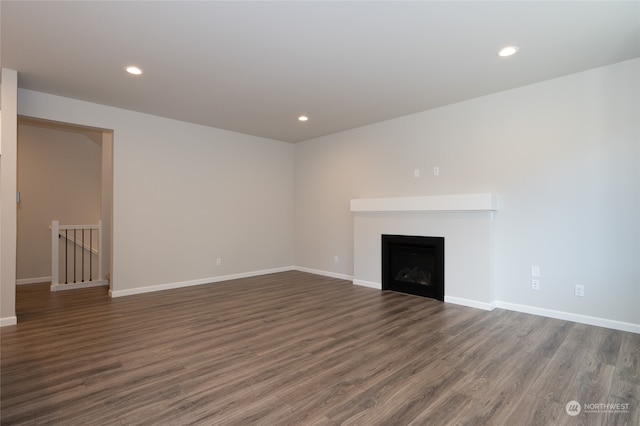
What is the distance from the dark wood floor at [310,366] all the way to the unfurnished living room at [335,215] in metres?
0.02

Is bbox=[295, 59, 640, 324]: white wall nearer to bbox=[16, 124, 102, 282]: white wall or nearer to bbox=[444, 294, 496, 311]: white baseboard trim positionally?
bbox=[444, 294, 496, 311]: white baseboard trim

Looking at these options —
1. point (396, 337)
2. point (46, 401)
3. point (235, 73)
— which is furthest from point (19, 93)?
point (396, 337)

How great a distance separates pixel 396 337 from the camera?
2969mm

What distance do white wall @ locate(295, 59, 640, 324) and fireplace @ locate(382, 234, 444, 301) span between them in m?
0.69

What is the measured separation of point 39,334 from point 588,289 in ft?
18.1

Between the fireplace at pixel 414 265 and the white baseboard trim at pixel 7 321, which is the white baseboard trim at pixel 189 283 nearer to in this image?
the white baseboard trim at pixel 7 321

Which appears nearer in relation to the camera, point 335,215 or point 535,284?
point 535,284

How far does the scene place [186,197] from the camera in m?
5.30

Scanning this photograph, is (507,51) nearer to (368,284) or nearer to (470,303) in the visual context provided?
(470,303)

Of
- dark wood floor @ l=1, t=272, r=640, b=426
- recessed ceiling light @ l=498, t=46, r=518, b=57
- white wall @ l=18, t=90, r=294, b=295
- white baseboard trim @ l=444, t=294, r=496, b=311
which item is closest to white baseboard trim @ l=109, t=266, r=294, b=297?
white wall @ l=18, t=90, r=294, b=295

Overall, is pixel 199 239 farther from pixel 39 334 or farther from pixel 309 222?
pixel 39 334

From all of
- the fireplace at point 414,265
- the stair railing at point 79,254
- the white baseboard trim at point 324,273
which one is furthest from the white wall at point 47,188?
the fireplace at point 414,265

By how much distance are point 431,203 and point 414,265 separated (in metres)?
0.98

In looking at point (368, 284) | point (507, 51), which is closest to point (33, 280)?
point (368, 284)
